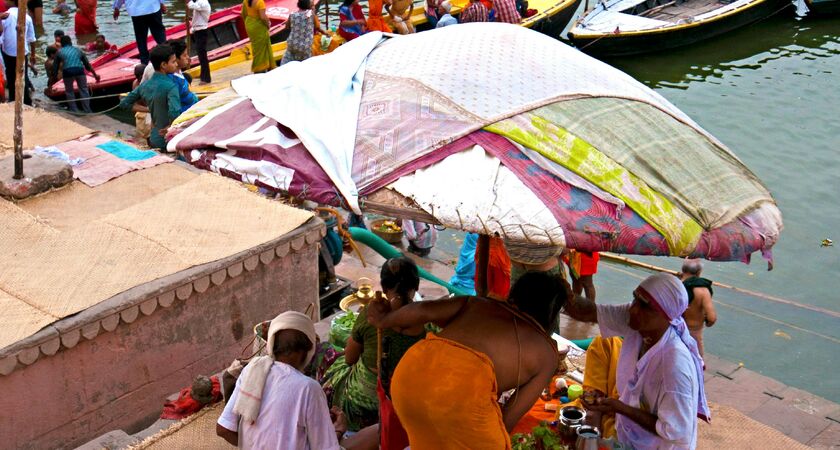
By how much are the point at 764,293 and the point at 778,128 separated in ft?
17.0

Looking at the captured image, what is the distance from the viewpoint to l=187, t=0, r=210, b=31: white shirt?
1260 centimetres

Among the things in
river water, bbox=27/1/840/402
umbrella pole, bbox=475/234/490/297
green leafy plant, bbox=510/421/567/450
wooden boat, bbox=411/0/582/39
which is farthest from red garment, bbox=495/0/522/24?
green leafy plant, bbox=510/421/567/450

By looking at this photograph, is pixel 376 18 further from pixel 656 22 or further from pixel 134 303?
pixel 134 303

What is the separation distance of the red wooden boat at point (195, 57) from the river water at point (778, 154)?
56.4 inches

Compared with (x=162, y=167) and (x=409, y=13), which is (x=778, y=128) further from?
(x=162, y=167)

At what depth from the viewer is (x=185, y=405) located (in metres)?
5.09

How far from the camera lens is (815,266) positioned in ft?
30.9

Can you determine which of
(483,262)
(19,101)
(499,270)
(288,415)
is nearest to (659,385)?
(483,262)

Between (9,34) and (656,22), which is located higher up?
(9,34)

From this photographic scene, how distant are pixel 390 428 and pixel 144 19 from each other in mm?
9735

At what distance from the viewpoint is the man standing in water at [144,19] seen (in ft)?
40.0

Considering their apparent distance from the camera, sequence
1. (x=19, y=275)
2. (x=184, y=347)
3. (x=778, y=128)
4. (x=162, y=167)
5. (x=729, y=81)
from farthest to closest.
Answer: (x=729, y=81) < (x=778, y=128) < (x=162, y=167) < (x=184, y=347) < (x=19, y=275)

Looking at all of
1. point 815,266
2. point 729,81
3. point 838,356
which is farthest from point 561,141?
point 729,81

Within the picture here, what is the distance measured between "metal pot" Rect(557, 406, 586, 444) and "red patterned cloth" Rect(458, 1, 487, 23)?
1052 centimetres
